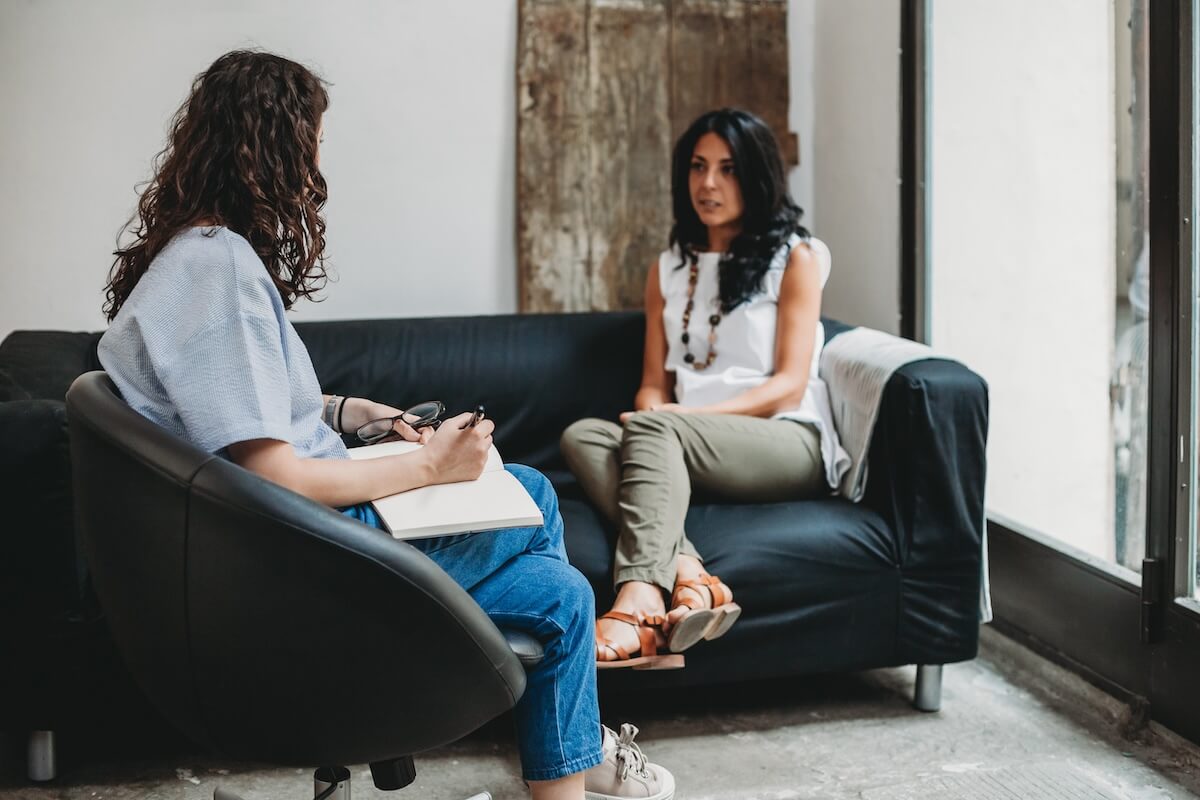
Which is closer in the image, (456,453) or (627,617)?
(456,453)

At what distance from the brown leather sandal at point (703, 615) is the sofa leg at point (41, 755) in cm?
112

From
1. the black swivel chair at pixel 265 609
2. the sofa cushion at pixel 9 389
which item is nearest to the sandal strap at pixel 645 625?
the black swivel chair at pixel 265 609

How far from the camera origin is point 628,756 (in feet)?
6.64

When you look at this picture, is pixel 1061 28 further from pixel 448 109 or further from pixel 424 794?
pixel 424 794

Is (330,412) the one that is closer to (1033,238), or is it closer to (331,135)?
(331,135)

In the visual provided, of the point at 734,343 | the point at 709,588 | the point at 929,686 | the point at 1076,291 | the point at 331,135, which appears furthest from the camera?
the point at 331,135

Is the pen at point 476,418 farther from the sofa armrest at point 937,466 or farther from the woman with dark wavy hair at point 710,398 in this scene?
the sofa armrest at point 937,466

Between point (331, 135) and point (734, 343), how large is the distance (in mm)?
1279

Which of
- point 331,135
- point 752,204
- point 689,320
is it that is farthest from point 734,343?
point 331,135

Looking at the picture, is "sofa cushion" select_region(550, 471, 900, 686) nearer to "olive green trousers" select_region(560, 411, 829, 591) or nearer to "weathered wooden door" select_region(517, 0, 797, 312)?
"olive green trousers" select_region(560, 411, 829, 591)

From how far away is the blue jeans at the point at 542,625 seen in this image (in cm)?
161

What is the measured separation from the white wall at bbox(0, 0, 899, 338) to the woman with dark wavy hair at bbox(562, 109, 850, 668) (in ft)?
1.99

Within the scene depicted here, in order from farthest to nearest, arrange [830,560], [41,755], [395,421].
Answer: [830,560] < [41,755] < [395,421]

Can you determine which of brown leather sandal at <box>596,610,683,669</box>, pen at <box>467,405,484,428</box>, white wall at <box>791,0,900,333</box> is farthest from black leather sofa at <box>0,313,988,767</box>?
white wall at <box>791,0,900,333</box>
